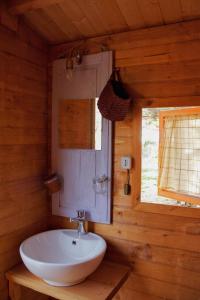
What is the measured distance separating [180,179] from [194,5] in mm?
980

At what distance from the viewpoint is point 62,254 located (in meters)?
1.84

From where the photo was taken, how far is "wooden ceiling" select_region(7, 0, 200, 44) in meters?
1.49

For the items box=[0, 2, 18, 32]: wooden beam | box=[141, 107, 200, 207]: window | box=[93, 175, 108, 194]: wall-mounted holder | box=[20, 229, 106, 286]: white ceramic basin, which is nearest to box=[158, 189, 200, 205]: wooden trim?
box=[141, 107, 200, 207]: window

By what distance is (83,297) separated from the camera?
1424 millimetres

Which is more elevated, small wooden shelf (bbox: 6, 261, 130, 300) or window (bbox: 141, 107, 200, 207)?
window (bbox: 141, 107, 200, 207)

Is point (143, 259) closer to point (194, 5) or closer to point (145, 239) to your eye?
point (145, 239)

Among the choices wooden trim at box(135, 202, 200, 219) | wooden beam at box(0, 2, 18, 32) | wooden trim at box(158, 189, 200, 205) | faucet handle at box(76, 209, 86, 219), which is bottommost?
faucet handle at box(76, 209, 86, 219)

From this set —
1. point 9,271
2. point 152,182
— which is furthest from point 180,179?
point 9,271

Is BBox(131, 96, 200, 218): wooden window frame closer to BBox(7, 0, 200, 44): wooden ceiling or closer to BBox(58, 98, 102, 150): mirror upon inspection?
BBox(58, 98, 102, 150): mirror

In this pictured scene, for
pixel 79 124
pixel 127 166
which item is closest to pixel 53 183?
pixel 79 124

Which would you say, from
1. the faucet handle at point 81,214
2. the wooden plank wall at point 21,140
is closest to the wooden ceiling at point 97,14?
the wooden plank wall at point 21,140

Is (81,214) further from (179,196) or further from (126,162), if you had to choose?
(179,196)

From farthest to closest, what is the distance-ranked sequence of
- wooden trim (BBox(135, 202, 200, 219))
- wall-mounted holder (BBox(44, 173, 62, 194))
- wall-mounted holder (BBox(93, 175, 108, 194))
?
wall-mounted holder (BBox(44, 173, 62, 194)) < wall-mounted holder (BBox(93, 175, 108, 194)) < wooden trim (BBox(135, 202, 200, 219))

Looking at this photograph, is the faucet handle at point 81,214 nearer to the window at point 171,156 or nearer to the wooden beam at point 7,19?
the window at point 171,156
